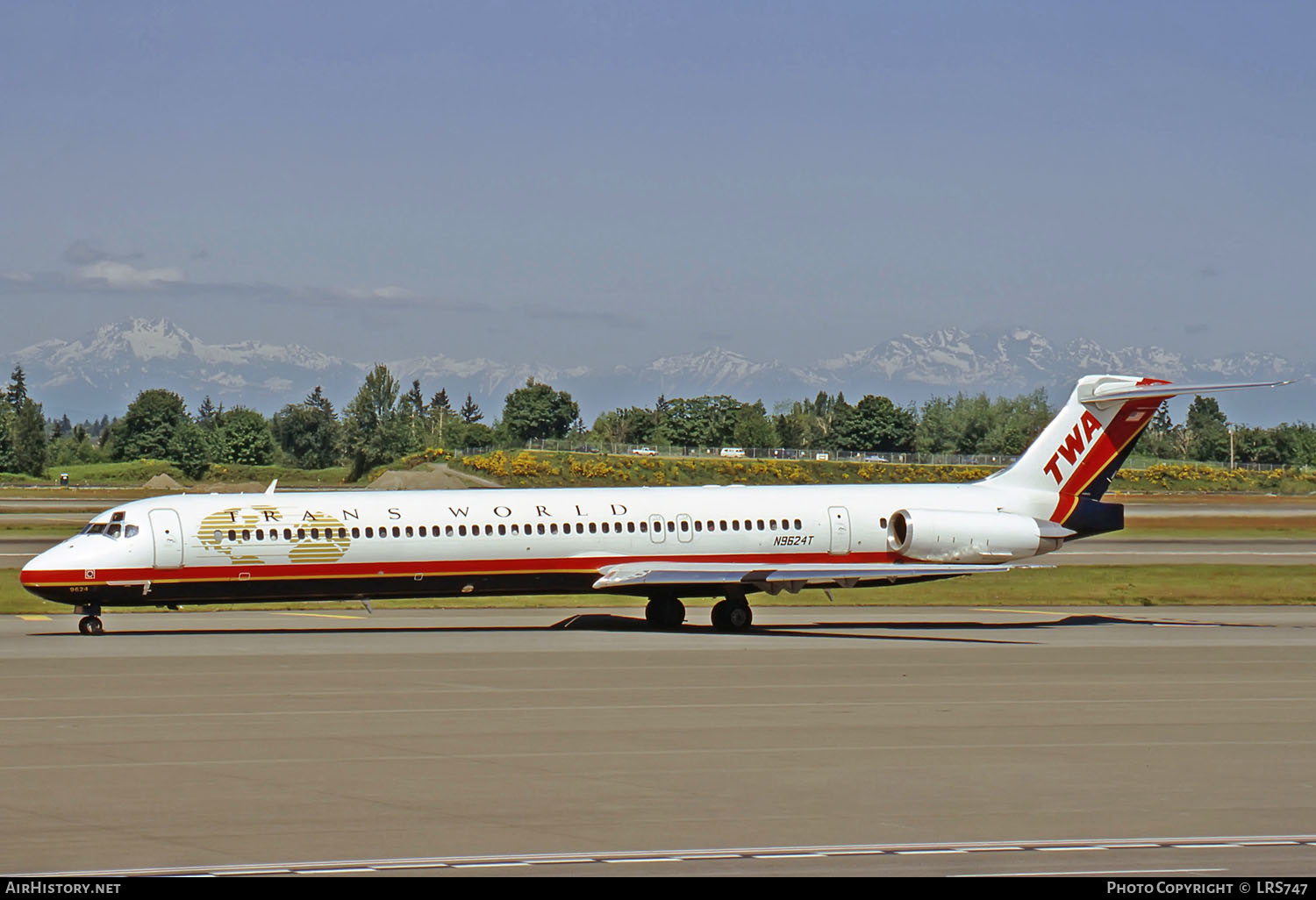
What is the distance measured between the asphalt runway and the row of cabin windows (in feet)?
7.50

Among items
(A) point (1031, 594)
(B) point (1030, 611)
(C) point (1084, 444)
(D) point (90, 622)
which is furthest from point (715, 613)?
(A) point (1031, 594)

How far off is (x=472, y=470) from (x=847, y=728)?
94795mm

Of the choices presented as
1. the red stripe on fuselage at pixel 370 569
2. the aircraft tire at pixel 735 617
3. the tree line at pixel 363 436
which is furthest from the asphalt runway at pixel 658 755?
the tree line at pixel 363 436

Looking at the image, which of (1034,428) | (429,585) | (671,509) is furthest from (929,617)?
(1034,428)

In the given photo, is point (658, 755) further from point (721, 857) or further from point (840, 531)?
point (840, 531)

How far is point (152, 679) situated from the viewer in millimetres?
24562

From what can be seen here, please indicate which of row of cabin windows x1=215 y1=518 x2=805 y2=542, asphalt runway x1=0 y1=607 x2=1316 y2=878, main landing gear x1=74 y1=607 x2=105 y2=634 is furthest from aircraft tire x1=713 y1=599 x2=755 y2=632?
main landing gear x1=74 y1=607 x2=105 y2=634

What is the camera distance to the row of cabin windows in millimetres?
32969

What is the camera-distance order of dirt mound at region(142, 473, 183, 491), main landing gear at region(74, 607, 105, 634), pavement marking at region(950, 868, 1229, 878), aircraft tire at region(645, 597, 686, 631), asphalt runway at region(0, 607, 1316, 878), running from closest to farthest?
1. pavement marking at region(950, 868, 1229, 878)
2. asphalt runway at region(0, 607, 1316, 878)
3. main landing gear at region(74, 607, 105, 634)
4. aircraft tire at region(645, 597, 686, 631)
5. dirt mound at region(142, 473, 183, 491)

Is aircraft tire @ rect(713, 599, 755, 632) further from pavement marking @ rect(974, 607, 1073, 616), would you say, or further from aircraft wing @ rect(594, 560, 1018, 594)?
pavement marking @ rect(974, 607, 1073, 616)

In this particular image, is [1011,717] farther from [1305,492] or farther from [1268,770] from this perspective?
[1305,492]

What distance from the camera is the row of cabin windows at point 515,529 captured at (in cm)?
3297

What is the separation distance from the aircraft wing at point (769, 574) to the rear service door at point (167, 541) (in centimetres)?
911

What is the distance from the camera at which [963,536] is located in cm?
3584
